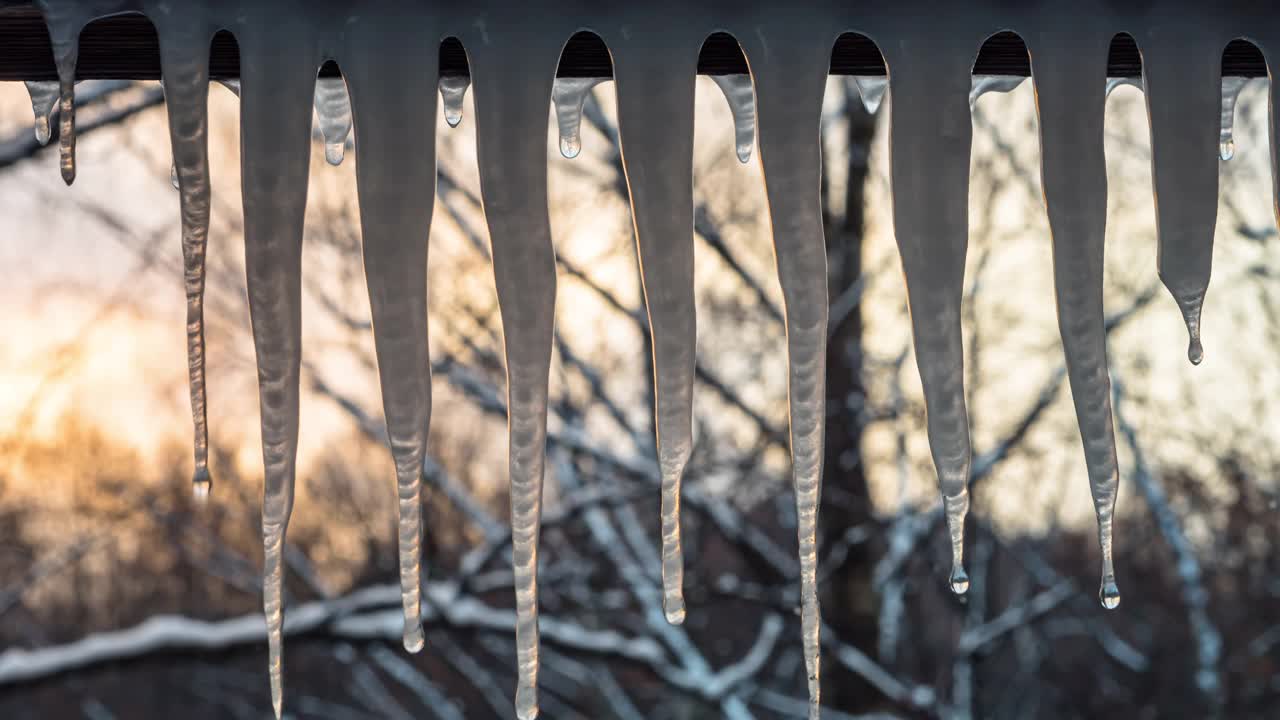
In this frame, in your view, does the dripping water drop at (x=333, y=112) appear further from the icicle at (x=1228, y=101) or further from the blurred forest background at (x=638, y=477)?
the blurred forest background at (x=638, y=477)

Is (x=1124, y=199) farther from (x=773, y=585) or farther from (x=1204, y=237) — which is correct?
(x=1204, y=237)

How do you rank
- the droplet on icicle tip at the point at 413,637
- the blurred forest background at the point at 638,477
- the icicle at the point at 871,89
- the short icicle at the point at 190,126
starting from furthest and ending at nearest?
the blurred forest background at the point at 638,477 → the icicle at the point at 871,89 → the droplet on icicle tip at the point at 413,637 → the short icicle at the point at 190,126

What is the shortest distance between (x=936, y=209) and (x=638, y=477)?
169 inches

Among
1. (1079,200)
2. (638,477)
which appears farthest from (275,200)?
(638,477)

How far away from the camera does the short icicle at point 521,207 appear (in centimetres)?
84

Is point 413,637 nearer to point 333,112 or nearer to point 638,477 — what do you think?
point 333,112

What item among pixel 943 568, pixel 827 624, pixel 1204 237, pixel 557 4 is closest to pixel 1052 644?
pixel 943 568

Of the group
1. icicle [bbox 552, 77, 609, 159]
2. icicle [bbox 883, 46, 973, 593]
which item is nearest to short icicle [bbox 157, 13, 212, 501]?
icicle [bbox 552, 77, 609, 159]

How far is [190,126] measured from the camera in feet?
2.83

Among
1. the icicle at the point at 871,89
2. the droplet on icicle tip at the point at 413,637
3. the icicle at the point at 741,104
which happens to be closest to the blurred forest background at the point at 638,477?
the icicle at the point at 741,104

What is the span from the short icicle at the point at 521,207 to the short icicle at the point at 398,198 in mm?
51

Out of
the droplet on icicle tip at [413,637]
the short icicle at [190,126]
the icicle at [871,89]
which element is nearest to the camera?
the short icicle at [190,126]

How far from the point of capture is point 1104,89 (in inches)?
35.0

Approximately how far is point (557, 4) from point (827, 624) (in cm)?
476
